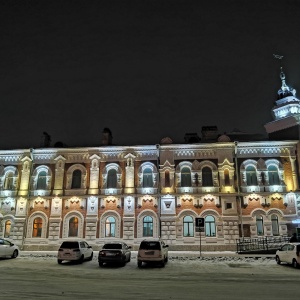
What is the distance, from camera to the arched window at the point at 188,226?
28070mm

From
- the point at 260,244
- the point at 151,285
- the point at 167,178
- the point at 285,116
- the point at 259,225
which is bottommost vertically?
the point at 151,285

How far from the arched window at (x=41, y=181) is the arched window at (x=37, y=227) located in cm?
293

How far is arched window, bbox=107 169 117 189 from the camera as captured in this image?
29844 mm

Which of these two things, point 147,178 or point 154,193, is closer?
point 154,193

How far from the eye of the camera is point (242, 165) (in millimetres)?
28922

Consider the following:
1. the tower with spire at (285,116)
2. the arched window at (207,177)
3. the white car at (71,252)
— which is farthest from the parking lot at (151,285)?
the tower with spire at (285,116)

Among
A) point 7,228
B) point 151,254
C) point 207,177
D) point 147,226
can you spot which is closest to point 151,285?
point 151,254

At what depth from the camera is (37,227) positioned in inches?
1161

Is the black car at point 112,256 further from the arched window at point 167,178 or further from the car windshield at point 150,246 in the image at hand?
the arched window at point 167,178

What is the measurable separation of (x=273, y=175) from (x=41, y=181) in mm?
21840

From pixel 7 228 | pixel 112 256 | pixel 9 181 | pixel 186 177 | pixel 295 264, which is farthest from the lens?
pixel 9 181

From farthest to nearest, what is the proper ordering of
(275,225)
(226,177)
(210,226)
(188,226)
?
(226,177) → (188,226) → (210,226) → (275,225)

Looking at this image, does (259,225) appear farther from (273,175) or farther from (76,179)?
(76,179)

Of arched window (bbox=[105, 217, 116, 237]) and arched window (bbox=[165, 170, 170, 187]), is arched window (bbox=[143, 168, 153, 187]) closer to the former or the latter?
arched window (bbox=[165, 170, 170, 187])
